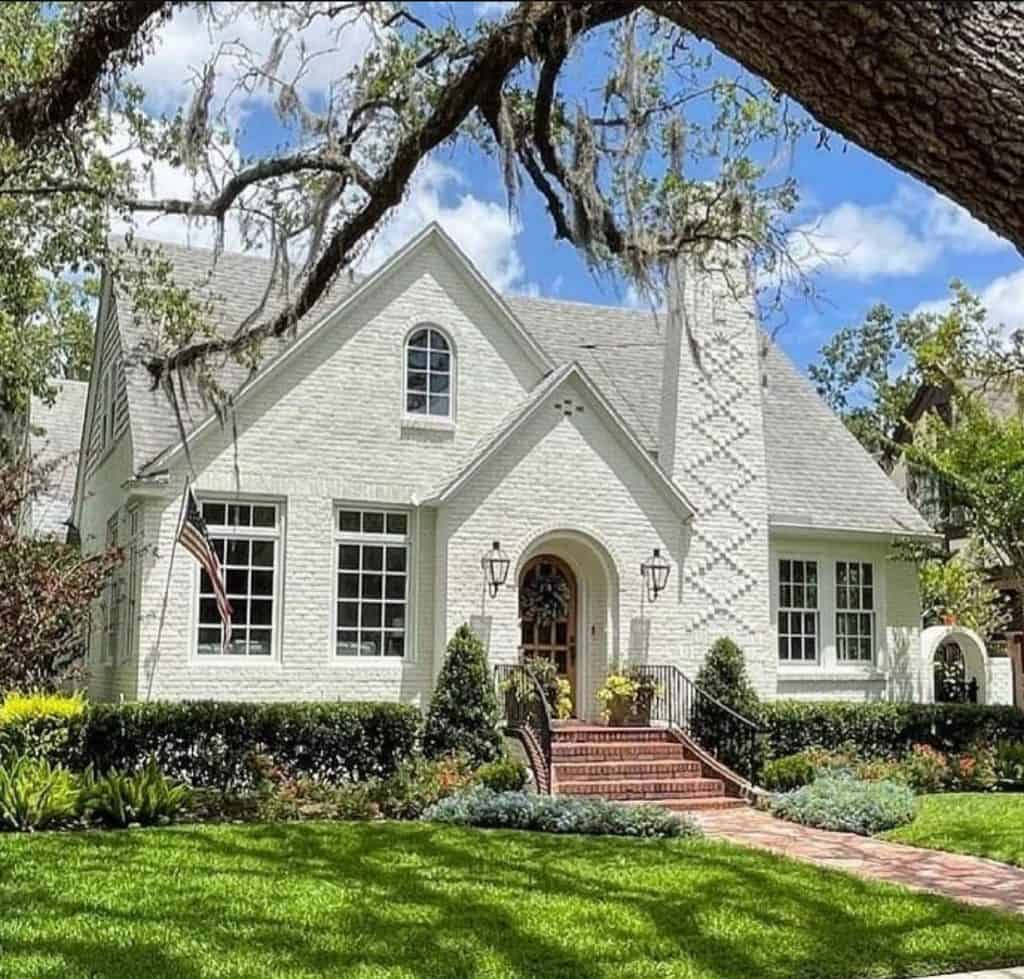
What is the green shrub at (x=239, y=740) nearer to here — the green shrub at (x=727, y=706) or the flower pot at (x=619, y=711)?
the flower pot at (x=619, y=711)

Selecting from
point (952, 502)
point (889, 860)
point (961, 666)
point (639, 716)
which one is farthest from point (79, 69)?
point (961, 666)

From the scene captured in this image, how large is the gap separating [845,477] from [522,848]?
11684 millimetres

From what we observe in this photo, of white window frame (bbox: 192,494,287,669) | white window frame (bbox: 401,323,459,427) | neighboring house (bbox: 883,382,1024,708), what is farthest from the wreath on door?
neighboring house (bbox: 883,382,1024,708)

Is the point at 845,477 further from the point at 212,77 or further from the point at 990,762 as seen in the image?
the point at 212,77

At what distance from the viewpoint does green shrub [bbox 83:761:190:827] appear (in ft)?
36.6

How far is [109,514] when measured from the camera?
1778 cm

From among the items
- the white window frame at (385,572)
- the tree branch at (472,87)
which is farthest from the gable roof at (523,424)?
the tree branch at (472,87)

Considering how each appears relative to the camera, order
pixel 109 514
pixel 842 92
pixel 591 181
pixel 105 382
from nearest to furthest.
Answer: pixel 842 92, pixel 591 181, pixel 109 514, pixel 105 382

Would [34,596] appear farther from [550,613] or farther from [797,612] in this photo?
[797,612]

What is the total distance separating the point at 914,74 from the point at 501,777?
36.8 ft

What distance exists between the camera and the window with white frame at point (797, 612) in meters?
18.5

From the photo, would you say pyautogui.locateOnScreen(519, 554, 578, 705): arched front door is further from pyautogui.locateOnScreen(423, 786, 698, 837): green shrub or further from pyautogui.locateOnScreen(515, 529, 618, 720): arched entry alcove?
pyautogui.locateOnScreen(423, 786, 698, 837): green shrub

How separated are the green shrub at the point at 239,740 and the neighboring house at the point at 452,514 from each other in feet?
4.91

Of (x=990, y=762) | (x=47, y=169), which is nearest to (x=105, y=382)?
(x=47, y=169)
